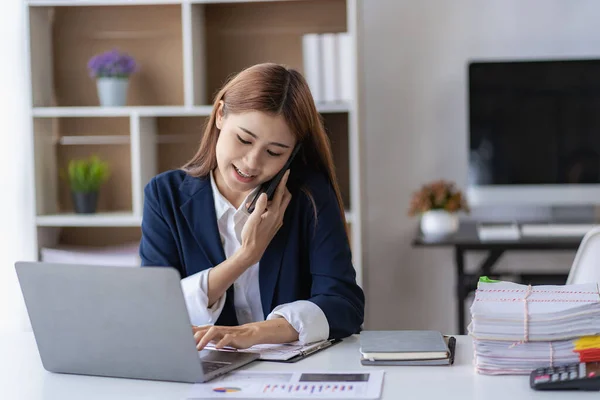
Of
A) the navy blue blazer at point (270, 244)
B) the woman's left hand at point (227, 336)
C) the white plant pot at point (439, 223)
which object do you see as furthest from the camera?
the white plant pot at point (439, 223)

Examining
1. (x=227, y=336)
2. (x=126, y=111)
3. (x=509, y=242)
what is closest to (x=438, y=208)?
(x=509, y=242)

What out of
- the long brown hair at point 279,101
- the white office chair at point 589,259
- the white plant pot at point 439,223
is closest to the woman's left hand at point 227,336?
the long brown hair at point 279,101

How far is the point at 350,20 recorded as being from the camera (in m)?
2.99

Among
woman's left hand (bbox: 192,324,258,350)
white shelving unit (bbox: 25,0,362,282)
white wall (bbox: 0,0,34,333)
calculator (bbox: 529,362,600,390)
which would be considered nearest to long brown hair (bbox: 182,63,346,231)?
woman's left hand (bbox: 192,324,258,350)

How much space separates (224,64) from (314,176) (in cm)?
152

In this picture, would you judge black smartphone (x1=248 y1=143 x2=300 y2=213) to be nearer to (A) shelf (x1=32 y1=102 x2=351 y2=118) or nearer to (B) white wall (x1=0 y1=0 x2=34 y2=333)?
(A) shelf (x1=32 y1=102 x2=351 y2=118)

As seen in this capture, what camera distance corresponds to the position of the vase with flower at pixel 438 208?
3031mm

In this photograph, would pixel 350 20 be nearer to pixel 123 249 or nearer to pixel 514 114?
pixel 514 114

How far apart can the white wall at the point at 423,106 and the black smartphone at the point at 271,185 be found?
153 cm

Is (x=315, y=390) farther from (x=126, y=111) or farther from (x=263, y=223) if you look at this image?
(x=126, y=111)

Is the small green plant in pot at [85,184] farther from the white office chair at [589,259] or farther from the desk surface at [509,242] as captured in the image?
the white office chair at [589,259]

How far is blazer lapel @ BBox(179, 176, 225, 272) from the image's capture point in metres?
1.83

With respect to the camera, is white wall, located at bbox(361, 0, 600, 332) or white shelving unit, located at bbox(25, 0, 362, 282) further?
white wall, located at bbox(361, 0, 600, 332)

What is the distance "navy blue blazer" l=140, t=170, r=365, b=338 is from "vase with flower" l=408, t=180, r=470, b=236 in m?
1.21
